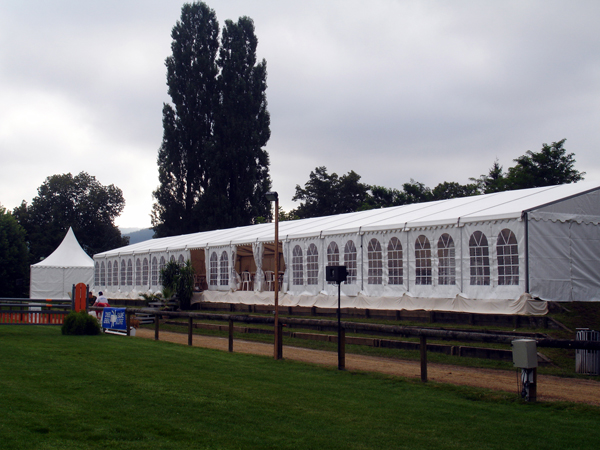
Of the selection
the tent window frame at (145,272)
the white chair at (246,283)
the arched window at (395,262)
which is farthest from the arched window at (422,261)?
the tent window frame at (145,272)

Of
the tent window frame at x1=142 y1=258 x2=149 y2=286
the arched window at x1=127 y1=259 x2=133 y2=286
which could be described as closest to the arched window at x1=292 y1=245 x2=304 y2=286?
the tent window frame at x1=142 y1=258 x2=149 y2=286

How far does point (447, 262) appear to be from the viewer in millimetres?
16594

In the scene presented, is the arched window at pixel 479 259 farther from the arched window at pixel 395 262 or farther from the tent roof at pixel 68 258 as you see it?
the tent roof at pixel 68 258

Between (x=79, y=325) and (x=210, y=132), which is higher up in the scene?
(x=210, y=132)

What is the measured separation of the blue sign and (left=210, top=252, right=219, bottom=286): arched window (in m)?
9.38

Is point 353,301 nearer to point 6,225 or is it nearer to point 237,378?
point 237,378

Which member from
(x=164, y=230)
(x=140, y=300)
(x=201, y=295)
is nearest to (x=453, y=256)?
(x=201, y=295)

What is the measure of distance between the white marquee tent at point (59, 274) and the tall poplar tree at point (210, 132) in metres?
6.84

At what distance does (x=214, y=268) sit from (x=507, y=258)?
15108 mm

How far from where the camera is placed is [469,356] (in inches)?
489

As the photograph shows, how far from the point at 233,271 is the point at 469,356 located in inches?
576

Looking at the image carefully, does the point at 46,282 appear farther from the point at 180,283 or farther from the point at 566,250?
the point at 566,250

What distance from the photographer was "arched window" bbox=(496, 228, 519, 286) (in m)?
15.0

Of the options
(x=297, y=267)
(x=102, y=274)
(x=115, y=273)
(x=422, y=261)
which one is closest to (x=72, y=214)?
(x=102, y=274)
